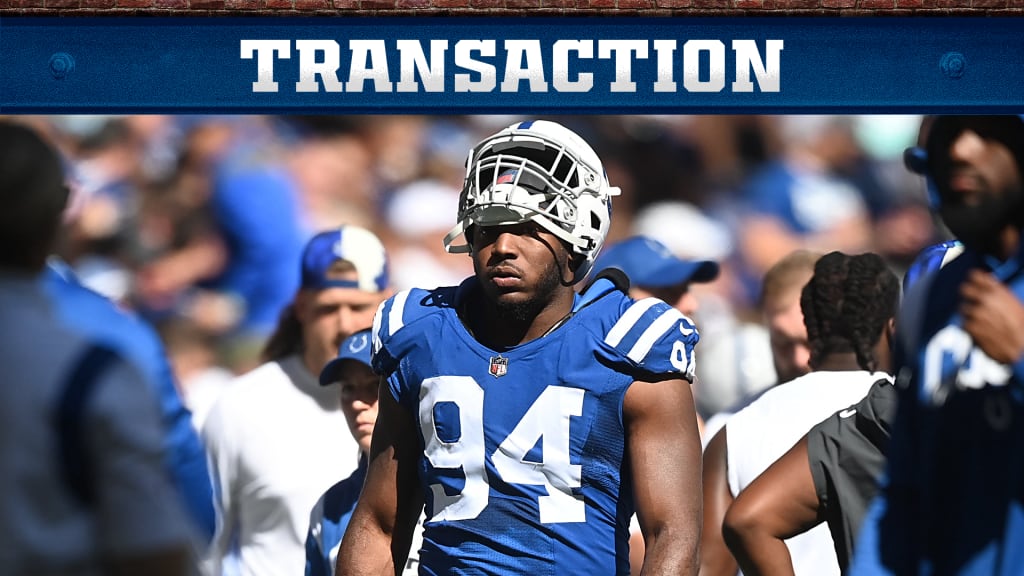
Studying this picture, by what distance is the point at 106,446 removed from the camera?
2512mm

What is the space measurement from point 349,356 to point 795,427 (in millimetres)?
1496

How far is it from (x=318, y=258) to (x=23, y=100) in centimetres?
230

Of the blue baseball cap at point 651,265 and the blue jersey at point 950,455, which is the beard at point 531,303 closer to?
the blue jersey at point 950,455

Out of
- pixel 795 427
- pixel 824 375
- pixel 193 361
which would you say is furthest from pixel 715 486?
pixel 193 361

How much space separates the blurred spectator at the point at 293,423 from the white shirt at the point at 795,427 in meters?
1.45

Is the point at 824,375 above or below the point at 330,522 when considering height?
above

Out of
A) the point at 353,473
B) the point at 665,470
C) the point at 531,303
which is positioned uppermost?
the point at 531,303

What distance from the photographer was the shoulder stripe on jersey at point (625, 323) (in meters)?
3.89

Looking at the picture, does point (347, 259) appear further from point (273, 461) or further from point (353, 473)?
point (353, 473)

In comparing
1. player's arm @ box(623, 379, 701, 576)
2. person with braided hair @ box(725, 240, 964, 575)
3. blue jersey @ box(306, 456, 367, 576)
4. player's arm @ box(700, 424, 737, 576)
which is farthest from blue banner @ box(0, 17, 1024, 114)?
player's arm @ box(623, 379, 701, 576)

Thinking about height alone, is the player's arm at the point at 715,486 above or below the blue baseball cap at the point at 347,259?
below

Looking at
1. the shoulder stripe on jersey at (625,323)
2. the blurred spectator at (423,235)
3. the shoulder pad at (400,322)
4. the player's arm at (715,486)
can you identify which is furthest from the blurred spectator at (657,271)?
the shoulder stripe on jersey at (625,323)

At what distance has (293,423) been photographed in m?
6.31

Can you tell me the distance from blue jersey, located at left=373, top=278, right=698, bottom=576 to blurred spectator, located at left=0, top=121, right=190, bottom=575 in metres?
1.34
